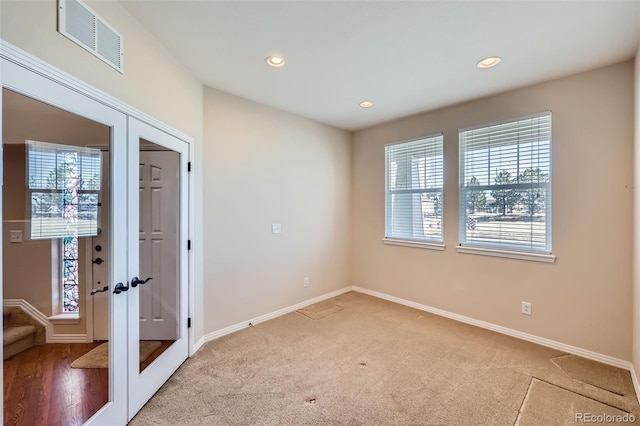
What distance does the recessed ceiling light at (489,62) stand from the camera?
2336 millimetres

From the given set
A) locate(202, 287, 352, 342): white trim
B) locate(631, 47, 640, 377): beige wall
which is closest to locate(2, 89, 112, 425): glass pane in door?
locate(202, 287, 352, 342): white trim

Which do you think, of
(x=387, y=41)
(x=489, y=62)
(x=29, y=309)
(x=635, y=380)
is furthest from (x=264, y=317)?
Answer: (x=489, y=62)

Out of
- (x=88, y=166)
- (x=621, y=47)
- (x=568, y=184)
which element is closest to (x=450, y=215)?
(x=568, y=184)

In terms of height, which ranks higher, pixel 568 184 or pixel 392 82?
pixel 392 82

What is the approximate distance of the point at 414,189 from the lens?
12.8 feet

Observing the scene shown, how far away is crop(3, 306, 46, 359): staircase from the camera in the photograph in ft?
3.89

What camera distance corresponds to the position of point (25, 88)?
4.05 ft

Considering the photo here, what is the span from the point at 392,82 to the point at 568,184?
199 cm

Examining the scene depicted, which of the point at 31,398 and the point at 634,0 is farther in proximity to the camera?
the point at 634,0

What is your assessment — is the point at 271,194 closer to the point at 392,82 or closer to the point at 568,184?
the point at 392,82

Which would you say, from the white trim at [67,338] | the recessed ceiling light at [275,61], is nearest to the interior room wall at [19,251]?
the white trim at [67,338]

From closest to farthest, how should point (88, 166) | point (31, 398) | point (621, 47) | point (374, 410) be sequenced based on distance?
1. point (31, 398)
2. point (88, 166)
3. point (374, 410)
4. point (621, 47)

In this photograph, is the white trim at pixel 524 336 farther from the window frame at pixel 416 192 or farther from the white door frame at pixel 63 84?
the white door frame at pixel 63 84

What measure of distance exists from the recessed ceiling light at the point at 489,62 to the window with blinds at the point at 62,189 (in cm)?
305
